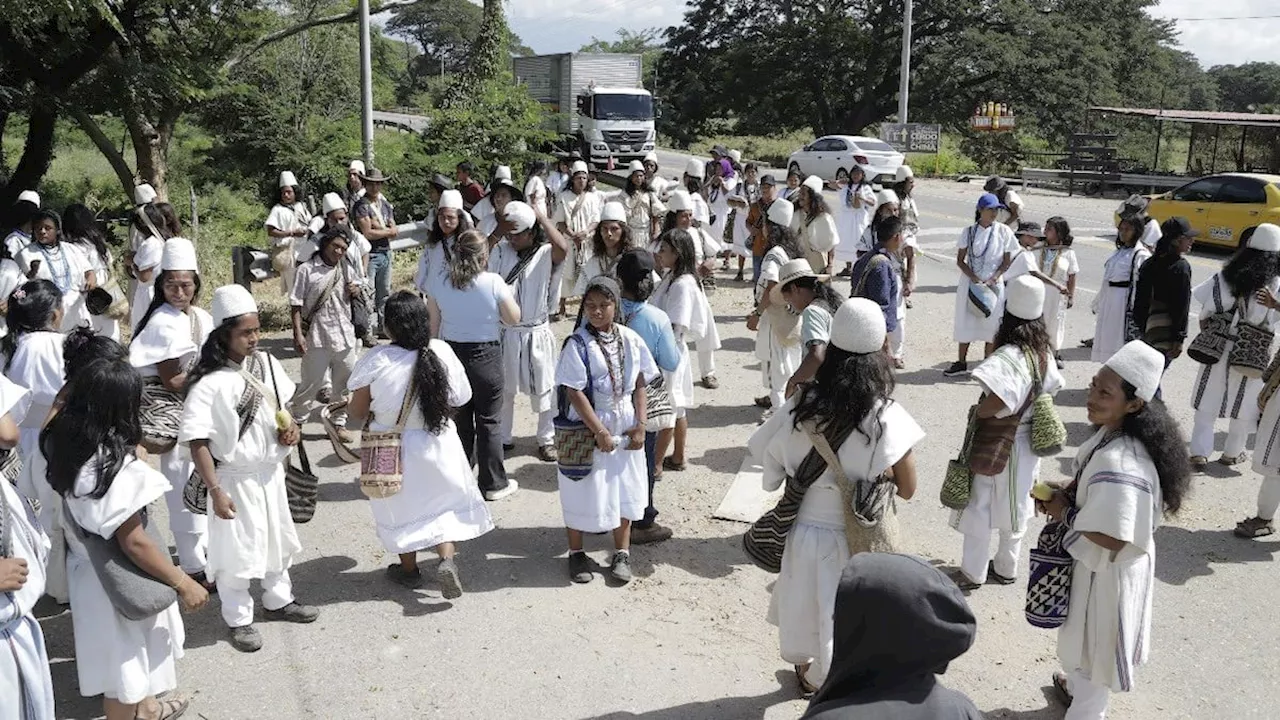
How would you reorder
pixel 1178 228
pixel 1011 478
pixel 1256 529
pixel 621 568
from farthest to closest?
1. pixel 1178 228
2. pixel 1256 529
3. pixel 621 568
4. pixel 1011 478

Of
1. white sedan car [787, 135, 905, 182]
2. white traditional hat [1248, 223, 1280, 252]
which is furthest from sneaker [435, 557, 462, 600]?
white sedan car [787, 135, 905, 182]

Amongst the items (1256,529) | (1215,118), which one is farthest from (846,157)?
(1256,529)

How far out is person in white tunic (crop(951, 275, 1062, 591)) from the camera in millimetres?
5402

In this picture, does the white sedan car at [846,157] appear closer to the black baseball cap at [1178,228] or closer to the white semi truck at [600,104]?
the white semi truck at [600,104]

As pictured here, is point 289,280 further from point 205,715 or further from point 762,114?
point 762,114

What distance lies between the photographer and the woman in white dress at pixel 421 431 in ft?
17.8

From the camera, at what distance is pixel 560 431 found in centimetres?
588

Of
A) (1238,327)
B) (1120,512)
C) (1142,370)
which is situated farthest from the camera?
(1238,327)

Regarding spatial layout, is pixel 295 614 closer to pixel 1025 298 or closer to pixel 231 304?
pixel 231 304

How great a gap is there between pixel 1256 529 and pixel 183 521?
6472 millimetres

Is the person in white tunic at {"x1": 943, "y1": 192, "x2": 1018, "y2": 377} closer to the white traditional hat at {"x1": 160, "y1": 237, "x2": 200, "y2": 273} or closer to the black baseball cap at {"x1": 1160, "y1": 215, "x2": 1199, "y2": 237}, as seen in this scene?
the black baseball cap at {"x1": 1160, "y1": 215, "x2": 1199, "y2": 237}

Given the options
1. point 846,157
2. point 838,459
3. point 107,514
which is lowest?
point 107,514

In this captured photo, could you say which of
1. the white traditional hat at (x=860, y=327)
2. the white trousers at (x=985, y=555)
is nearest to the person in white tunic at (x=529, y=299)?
the white trousers at (x=985, y=555)

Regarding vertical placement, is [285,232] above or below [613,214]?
below
